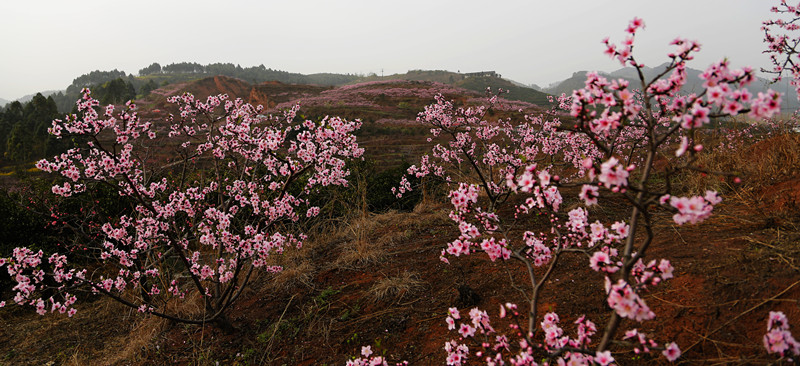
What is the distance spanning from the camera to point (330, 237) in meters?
7.22

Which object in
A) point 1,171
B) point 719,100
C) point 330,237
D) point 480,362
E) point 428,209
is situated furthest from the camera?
point 1,171

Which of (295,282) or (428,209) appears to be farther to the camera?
(428,209)

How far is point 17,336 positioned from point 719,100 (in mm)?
8394

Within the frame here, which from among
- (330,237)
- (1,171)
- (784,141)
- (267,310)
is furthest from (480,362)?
(1,171)

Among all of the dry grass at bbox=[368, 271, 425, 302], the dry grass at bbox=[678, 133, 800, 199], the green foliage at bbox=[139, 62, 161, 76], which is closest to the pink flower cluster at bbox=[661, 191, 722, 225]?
the dry grass at bbox=[368, 271, 425, 302]

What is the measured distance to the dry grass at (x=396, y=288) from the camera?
438cm

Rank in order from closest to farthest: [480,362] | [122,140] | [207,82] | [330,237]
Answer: [480,362] < [122,140] < [330,237] < [207,82]

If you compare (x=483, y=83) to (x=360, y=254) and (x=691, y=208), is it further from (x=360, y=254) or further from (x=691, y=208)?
(x=691, y=208)

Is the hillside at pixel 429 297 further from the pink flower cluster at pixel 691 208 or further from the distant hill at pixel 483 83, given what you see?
the distant hill at pixel 483 83

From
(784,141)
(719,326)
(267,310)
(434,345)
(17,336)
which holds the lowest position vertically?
(17,336)

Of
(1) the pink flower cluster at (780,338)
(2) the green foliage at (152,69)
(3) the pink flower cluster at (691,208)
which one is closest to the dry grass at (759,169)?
(1) the pink flower cluster at (780,338)

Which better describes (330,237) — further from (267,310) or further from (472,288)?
(472,288)

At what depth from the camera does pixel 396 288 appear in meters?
4.49

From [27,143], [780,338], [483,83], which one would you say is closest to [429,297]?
[780,338]
